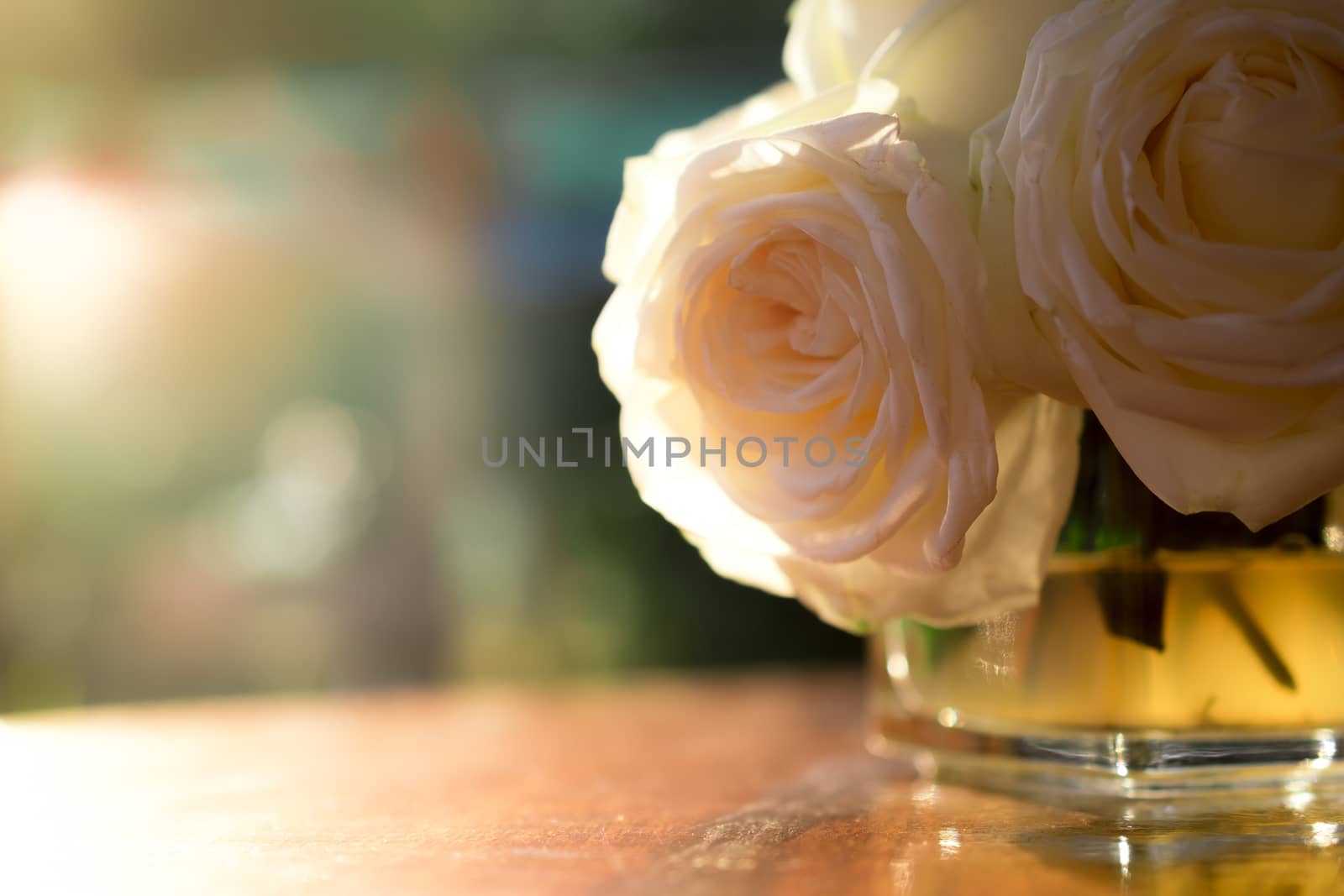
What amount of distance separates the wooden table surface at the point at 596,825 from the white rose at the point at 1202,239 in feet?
0.27

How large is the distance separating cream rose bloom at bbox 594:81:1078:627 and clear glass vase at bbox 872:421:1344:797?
15mm

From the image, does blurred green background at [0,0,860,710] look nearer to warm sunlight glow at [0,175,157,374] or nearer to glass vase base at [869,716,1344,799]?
warm sunlight glow at [0,175,157,374]

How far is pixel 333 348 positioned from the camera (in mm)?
1512

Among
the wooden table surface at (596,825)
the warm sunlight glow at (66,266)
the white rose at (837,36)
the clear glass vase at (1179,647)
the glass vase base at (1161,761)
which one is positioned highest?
the warm sunlight glow at (66,266)

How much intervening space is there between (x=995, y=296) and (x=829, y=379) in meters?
0.04

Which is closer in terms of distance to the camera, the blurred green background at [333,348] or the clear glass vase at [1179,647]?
the clear glass vase at [1179,647]

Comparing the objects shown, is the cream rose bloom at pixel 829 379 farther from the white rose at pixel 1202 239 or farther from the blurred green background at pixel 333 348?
the blurred green background at pixel 333 348

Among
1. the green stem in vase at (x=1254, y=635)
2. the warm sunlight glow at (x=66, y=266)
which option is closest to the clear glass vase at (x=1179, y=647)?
the green stem in vase at (x=1254, y=635)

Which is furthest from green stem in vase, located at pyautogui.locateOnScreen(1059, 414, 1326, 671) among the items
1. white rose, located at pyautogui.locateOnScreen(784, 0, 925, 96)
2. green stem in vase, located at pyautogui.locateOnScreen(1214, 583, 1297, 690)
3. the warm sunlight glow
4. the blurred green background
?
the warm sunlight glow

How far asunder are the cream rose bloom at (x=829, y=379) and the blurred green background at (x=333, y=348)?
1.07 meters

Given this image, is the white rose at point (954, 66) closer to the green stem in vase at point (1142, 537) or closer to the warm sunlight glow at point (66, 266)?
the green stem in vase at point (1142, 537)

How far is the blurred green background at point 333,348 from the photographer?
53.5 inches

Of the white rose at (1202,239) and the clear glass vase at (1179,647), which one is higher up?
the white rose at (1202,239)

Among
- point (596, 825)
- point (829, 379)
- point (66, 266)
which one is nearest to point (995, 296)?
point (829, 379)
